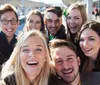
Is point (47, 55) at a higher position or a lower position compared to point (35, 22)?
lower

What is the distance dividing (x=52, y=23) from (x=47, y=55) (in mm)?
1764

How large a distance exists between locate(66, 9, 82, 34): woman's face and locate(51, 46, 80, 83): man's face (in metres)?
1.34

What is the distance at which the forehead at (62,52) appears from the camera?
2.95 m

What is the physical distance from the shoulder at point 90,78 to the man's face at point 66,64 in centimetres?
13

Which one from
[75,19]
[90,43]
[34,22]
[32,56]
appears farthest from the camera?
[34,22]

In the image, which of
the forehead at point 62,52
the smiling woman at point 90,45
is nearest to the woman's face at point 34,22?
the smiling woman at point 90,45

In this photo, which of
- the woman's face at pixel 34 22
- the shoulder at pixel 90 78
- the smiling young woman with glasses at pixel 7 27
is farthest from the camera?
the woman's face at pixel 34 22

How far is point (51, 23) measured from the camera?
176 inches

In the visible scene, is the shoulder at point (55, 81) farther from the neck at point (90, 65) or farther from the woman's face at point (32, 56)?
the neck at point (90, 65)

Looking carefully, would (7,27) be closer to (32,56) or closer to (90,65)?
(90,65)

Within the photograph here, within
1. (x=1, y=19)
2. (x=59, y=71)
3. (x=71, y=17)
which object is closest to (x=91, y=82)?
(x=59, y=71)

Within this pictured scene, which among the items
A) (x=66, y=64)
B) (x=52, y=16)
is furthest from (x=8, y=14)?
(x=66, y=64)

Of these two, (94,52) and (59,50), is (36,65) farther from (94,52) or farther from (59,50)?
(94,52)

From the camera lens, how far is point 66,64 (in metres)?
2.92
